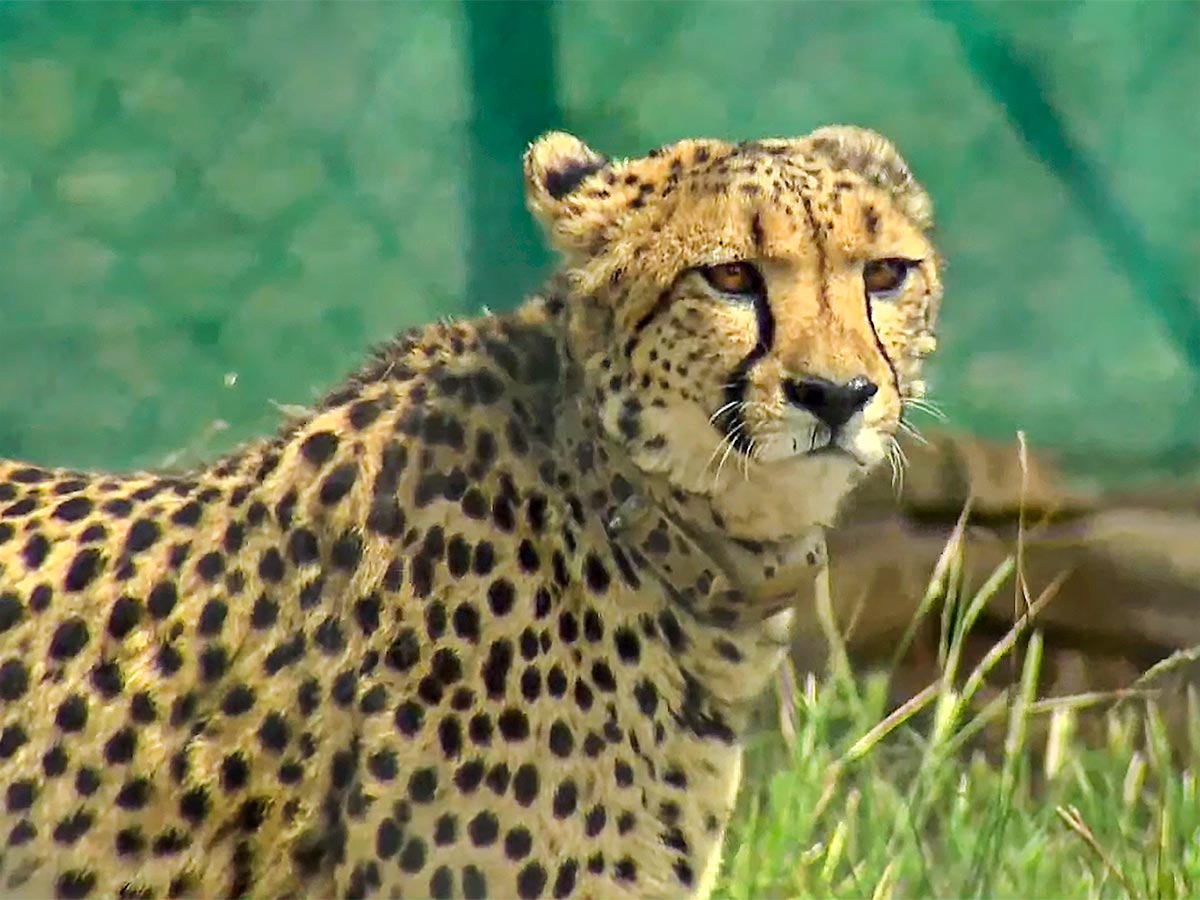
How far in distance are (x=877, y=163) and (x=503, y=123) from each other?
1.30ft

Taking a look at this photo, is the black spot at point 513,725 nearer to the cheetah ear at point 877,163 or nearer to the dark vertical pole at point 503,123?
the dark vertical pole at point 503,123

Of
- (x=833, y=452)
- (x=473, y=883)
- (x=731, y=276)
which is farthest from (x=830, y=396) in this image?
(x=473, y=883)

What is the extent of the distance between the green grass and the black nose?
2.00 ft

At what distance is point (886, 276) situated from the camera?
4.74ft

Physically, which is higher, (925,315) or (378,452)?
(925,315)

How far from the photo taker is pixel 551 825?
4.45 feet

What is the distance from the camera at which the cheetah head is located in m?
1.34

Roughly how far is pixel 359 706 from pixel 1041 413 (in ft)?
2.88

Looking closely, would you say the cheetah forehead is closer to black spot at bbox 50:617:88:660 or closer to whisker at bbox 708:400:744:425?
whisker at bbox 708:400:744:425

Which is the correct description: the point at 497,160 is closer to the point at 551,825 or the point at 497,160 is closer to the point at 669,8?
the point at 669,8

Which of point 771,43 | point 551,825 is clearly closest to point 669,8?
point 771,43

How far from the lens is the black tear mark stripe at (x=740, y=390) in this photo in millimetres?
1354

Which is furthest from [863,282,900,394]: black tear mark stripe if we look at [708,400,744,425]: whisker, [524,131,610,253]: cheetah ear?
[524,131,610,253]: cheetah ear

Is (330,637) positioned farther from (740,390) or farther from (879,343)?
(879,343)
